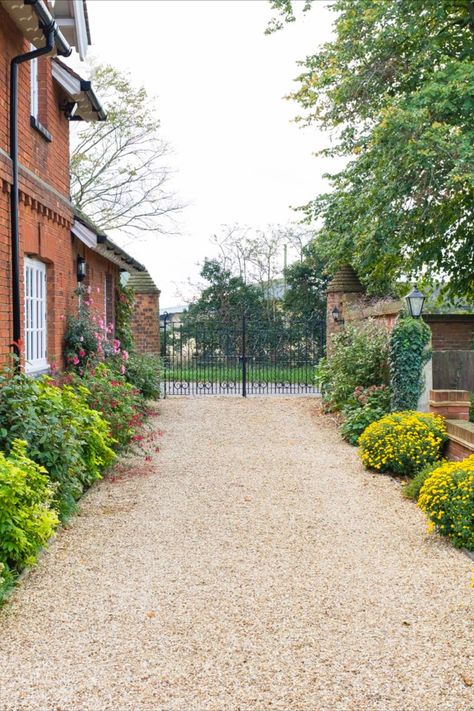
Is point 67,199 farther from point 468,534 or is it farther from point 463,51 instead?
point 463,51

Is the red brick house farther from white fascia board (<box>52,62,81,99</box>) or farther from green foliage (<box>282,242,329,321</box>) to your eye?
green foliage (<box>282,242,329,321</box>)

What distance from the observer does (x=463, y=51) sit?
45.8 ft

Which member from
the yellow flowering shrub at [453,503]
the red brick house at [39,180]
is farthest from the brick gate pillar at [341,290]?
the yellow flowering shrub at [453,503]

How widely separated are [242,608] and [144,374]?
1080cm

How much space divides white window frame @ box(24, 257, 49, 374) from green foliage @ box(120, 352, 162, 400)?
4654 millimetres

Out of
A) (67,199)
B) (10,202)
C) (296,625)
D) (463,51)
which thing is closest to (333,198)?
(463,51)

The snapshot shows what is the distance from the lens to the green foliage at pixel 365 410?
11438mm

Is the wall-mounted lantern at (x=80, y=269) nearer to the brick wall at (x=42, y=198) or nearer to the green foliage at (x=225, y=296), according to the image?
the brick wall at (x=42, y=198)

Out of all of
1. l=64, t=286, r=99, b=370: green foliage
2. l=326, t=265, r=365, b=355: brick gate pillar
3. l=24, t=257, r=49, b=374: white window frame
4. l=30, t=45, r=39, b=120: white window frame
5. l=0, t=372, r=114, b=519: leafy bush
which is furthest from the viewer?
l=326, t=265, r=365, b=355: brick gate pillar

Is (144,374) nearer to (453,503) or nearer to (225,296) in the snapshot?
(453,503)

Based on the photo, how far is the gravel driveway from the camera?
3.59 metres

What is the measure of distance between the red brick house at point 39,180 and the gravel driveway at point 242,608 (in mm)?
2699

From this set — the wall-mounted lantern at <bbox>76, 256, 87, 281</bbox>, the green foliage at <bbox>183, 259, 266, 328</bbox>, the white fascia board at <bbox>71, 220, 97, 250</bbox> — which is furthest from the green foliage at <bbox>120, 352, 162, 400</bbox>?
the green foliage at <bbox>183, 259, 266, 328</bbox>

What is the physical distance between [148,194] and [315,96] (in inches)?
Answer: 468
